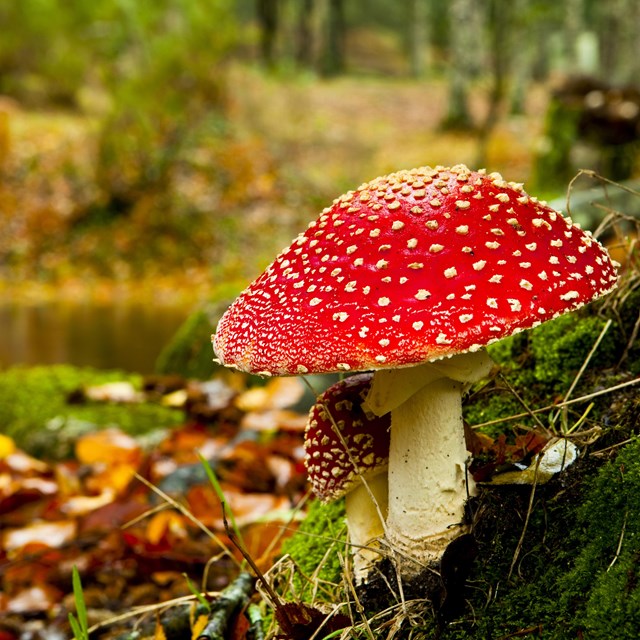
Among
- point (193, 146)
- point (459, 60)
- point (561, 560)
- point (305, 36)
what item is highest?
point (561, 560)

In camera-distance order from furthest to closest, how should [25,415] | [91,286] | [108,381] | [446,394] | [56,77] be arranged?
A: [56,77] < [91,286] < [108,381] < [25,415] < [446,394]

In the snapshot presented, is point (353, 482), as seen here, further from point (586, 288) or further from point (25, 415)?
point (25, 415)

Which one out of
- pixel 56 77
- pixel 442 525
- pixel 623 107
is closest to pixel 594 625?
pixel 442 525

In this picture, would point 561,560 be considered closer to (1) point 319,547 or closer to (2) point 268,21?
(1) point 319,547

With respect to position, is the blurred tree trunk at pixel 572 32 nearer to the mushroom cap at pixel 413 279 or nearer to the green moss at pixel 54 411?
the green moss at pixel 54 411

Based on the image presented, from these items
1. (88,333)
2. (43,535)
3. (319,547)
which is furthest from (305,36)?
(319,547)
